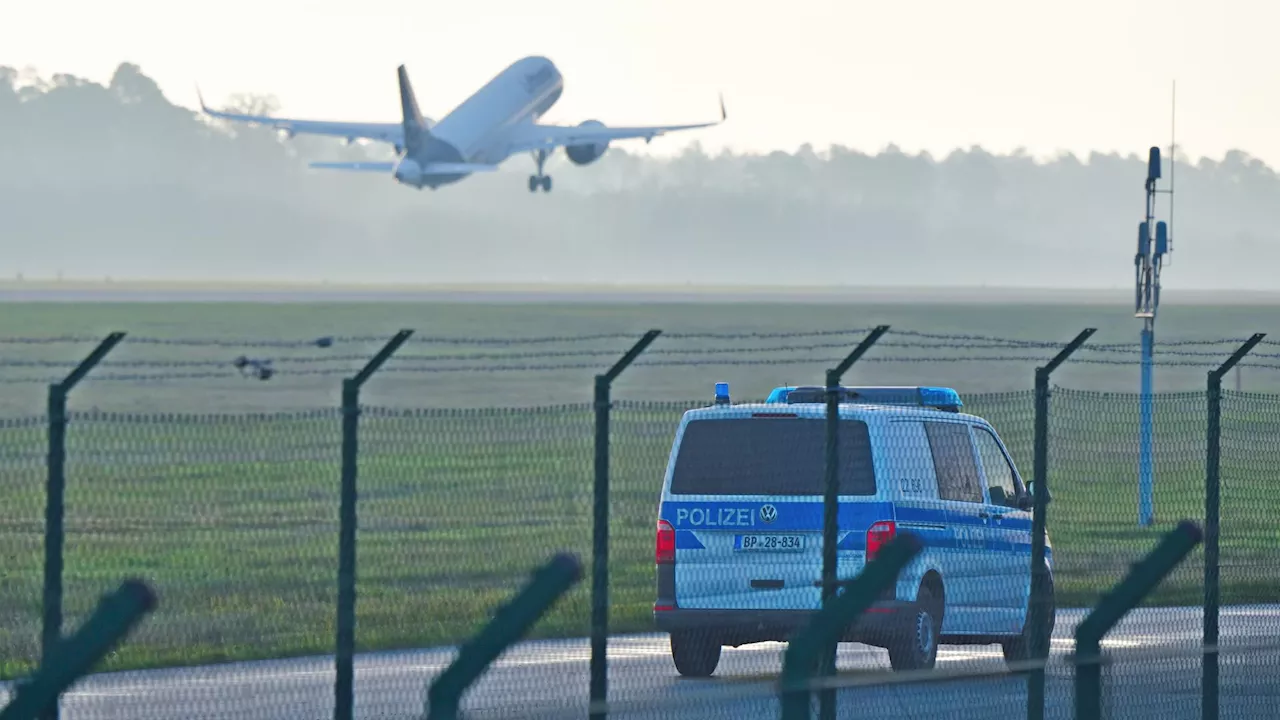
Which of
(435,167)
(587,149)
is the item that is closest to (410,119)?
(435,167)

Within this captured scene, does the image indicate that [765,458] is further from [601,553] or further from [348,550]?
[348,550]

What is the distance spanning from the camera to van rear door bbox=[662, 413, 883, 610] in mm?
13570

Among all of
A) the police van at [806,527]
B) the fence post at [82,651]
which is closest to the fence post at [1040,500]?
the police van at [806,527]

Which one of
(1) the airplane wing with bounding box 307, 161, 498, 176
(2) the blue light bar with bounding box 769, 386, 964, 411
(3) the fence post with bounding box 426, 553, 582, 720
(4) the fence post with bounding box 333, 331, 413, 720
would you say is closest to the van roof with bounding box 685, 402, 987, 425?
(2) the blue light bar with bounding box 769, 386, 964, 411

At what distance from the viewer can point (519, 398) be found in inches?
2195

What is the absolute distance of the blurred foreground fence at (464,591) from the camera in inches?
462

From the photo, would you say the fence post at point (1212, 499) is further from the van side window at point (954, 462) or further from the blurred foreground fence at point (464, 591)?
the van side window at point (954, 462)

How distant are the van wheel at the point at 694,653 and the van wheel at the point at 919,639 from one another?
1.06 meters

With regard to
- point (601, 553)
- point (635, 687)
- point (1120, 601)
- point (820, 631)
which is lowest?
point (635, 687)

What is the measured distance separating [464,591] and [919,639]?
838cm

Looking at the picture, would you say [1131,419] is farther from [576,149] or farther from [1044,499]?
[576,149]

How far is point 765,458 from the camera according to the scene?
13.9 m

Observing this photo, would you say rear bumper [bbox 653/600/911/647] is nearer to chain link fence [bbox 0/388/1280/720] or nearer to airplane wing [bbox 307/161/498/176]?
chain link fence [bbox 0/388/1280/720]

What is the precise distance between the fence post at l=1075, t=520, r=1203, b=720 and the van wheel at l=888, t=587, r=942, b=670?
19.3ft
